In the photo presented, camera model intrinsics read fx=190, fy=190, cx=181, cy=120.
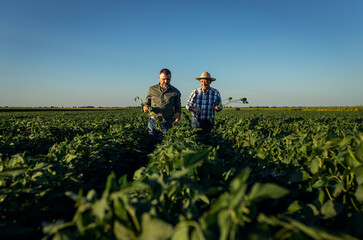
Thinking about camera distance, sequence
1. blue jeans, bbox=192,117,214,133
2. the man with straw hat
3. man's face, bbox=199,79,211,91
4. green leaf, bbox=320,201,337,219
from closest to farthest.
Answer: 1. green leaf, bbox=320,201,337,219
2. man's face, bbox=199,79,211,91
3. the man with straw hat
4. blue jeans, bbox=192,117,214,133

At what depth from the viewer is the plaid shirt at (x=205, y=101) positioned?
5457mm

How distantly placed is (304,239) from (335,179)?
2.89 ft

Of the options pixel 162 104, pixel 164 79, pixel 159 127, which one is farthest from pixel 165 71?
pixel 159 127

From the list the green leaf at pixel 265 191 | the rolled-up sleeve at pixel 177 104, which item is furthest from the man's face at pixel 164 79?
the green leaf at pixel 265 191

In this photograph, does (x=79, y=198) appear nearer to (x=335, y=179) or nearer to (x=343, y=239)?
(x=343, y=239)

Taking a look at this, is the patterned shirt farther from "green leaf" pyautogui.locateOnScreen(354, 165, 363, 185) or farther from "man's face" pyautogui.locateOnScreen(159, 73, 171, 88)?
"green leaf" pyautogui.locateOnScreen(354, 165, 363, 185)

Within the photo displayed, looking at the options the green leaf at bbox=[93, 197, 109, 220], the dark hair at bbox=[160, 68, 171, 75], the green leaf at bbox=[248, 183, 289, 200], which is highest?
the dark hair at bbox=[160, 68, 171, 75]

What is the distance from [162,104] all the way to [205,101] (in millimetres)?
1379

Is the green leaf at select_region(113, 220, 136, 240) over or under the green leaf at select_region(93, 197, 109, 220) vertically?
under

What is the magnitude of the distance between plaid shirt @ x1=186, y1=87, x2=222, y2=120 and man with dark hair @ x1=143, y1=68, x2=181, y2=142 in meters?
0.74

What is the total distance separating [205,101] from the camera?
17.9 ft

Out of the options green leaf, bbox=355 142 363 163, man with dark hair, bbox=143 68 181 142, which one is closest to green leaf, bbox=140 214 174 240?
green leaf, bbox=355 142 363 163

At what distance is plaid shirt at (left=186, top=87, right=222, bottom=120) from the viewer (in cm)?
546

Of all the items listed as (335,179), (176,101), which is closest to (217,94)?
(176,101)
